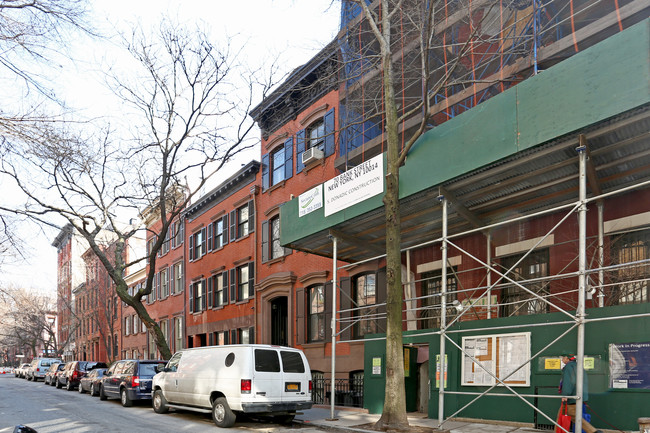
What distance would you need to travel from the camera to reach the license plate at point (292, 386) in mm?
13537

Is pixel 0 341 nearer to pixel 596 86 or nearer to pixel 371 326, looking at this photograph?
pixel 371 326

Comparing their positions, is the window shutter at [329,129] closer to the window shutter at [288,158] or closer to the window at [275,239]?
the window shutter at [288,158]

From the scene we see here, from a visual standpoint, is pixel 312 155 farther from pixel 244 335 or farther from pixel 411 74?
pixel 244 335

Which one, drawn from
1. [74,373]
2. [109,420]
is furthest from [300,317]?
[74,373]

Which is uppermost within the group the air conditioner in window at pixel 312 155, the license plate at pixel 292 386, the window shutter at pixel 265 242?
the air conditioner in window at pixel 312 155

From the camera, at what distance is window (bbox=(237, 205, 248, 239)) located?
28.1 m

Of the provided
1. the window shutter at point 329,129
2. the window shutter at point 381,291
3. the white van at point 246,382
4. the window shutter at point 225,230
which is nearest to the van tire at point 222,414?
the white van at point 246,382

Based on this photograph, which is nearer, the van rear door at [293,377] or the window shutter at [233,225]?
the van rear door at [293,377]

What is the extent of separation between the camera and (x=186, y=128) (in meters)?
24.5

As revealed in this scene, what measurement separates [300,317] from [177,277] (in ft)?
56.5


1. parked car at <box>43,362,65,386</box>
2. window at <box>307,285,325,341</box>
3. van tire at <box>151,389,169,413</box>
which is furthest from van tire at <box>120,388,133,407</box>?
parked car at <box>43,362,65,386</box>

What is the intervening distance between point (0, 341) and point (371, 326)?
87.2m

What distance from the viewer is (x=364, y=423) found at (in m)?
12.9

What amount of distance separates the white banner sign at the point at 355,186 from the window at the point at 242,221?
45.0 ft
